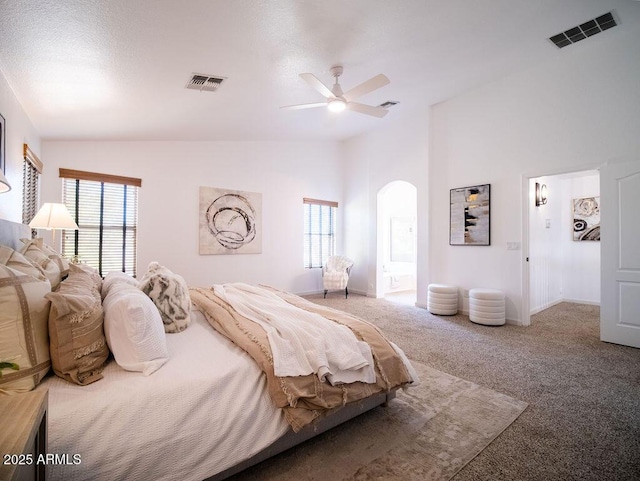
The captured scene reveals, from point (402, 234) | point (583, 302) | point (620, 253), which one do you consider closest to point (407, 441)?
point (620, 253)

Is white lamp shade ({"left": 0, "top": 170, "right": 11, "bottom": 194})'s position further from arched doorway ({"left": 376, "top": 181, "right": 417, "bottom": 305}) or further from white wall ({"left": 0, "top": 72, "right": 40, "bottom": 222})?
arched doorway ({"left": 376, "top": 181, "right": 417, "bottom": 305})

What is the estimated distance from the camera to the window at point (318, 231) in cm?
648

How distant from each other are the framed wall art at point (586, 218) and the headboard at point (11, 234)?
7913mm

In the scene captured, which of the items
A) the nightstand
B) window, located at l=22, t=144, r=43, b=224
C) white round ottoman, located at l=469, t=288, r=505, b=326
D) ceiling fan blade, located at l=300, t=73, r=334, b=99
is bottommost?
white round ottoman, located at l=469, t=288, r=505, b=326

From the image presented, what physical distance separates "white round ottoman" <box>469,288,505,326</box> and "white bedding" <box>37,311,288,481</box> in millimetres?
3672

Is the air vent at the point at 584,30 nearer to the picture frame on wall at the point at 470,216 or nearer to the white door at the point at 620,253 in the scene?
the white door at the point at 620,253

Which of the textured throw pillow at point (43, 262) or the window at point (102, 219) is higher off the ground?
the window at point (102, 219)

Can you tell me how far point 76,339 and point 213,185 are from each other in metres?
4.28

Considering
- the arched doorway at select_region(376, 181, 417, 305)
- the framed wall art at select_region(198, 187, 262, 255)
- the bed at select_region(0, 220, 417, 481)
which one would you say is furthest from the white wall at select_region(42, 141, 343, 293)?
the bed at select_region(0, 220, 417, 481)

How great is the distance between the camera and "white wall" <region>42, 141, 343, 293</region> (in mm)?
4336

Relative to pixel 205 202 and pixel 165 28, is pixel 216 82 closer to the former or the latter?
pixel 165 28

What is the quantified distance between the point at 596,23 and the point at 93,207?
21.7 ft

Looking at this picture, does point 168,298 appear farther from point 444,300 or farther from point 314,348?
point 444,300

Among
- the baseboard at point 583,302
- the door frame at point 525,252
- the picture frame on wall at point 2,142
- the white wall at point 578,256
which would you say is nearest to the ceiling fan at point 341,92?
the door frame at point 525,252
